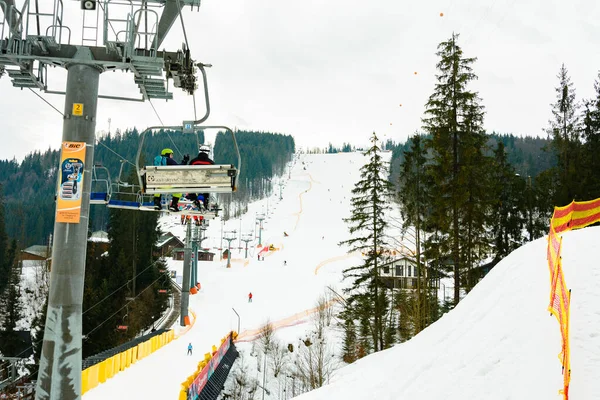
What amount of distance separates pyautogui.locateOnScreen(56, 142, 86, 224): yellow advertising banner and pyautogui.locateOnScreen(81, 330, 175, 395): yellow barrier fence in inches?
447

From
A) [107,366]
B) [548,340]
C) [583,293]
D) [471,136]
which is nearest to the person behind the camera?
[548,340]

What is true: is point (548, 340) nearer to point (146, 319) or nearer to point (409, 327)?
point (409, 327)

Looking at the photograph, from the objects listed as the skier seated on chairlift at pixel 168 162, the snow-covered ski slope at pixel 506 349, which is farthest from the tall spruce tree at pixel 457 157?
the skier seated on chairlift at pixel 168 162

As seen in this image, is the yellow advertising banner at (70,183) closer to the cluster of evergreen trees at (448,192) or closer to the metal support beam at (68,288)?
the metal support beam at (68,288)

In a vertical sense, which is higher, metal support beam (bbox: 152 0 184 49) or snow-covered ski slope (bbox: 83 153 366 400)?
metal support beam (bbox: 152 0 184 49)

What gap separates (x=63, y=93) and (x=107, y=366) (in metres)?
13.9

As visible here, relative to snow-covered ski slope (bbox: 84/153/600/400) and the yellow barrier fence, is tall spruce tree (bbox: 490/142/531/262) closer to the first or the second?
snow-covered ski slope (bbox: 84/153/600/400)

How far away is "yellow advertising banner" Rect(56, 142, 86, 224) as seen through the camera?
6875 millimetres

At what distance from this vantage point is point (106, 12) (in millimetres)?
7344

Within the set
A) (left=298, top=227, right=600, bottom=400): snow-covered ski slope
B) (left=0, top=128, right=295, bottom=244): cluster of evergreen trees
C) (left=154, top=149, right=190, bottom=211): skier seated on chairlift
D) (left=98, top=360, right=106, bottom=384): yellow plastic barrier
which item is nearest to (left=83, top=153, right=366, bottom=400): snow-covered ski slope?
(left=98, top=360, right=106, bottom=384): yellow plastic barrier

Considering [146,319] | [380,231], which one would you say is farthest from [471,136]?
[146,319]

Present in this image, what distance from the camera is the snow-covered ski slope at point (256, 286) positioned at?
770 inches

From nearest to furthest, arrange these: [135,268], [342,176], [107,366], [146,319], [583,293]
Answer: [583,293] < [107,366] < [146,319] < [135,268] < [342,176]

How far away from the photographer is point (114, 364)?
1873 cm
